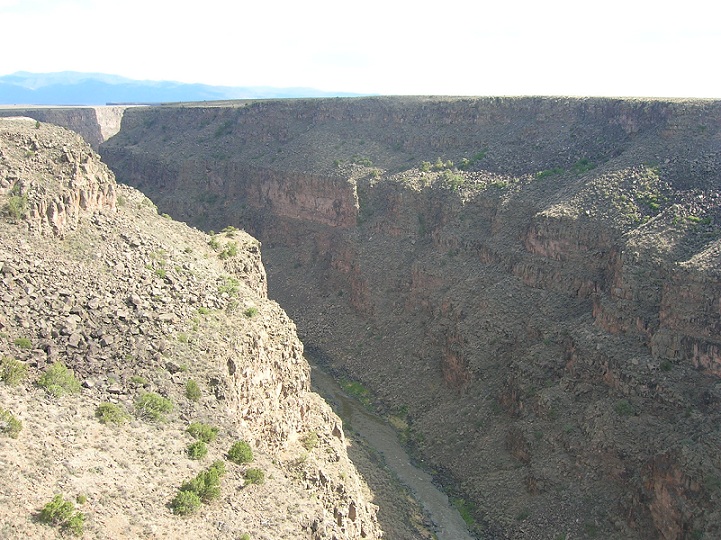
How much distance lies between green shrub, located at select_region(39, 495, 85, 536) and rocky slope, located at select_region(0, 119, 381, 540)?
1.18 ft

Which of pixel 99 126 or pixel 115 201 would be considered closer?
pixel 115 201

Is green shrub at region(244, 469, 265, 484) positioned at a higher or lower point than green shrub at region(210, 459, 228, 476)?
lower

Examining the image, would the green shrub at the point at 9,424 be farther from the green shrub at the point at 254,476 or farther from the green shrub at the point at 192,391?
the green shrub at the point at 254,476

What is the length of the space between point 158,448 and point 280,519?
6.07m

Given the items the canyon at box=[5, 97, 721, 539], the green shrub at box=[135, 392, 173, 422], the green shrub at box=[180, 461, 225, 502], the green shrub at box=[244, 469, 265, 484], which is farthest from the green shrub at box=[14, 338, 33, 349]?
the canyon at box=[5, 97, 721, 539]

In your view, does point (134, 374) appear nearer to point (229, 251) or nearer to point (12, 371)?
point (12, 371)

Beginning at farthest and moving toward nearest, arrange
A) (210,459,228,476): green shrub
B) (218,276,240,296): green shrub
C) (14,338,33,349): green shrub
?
(218,276,240,296): green shrub
(14,338,33,349): green shrub
(210,459,228,476): green shrub

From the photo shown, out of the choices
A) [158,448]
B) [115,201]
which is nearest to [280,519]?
[158,448]

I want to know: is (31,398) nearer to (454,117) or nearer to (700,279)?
(700,279)

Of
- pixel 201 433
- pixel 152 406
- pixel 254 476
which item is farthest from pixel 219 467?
pixel 152 406

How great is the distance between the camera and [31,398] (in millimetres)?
28953

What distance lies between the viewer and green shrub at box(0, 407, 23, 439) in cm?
2646

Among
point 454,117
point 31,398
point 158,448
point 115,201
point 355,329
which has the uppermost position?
point 454,117

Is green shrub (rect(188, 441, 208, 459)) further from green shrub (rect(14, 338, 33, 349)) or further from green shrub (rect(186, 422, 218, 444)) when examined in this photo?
green shrub (rect(14, 338, 33, 349))
